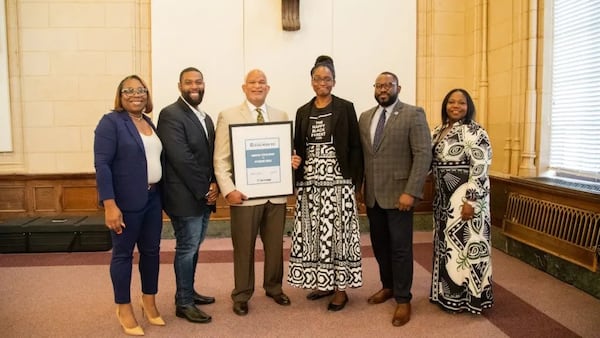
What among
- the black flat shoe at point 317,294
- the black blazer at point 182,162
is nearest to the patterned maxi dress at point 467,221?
the black flat shoe at point 317,294

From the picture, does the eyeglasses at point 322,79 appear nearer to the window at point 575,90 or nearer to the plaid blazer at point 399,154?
the plaid blazer at point 399,154

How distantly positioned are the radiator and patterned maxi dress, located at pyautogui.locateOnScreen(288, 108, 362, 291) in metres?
1.68

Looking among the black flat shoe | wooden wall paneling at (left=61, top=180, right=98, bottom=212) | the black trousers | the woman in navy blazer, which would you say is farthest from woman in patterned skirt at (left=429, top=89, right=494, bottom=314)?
wooden wall paneling at (left=61, top=180, right=98, bottom=212)

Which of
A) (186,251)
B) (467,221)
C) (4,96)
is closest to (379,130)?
(467,221)

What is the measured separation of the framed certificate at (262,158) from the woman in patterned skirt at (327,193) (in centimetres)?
13

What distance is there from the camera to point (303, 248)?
3.20 m

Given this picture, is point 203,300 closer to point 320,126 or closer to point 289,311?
point 289,311

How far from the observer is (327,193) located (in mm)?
3107

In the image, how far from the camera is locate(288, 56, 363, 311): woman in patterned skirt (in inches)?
121

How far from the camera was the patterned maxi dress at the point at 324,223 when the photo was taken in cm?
310

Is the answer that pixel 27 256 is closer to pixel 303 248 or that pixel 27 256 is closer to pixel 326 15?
pixel 303 248

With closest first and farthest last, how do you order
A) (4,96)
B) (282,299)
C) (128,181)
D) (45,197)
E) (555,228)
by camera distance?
1. (128,181)
2. (282,299)
3. (555,228)
4. (4,96)
5. (45,197)

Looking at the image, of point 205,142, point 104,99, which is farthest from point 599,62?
point 104,99

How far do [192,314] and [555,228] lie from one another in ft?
9.37
